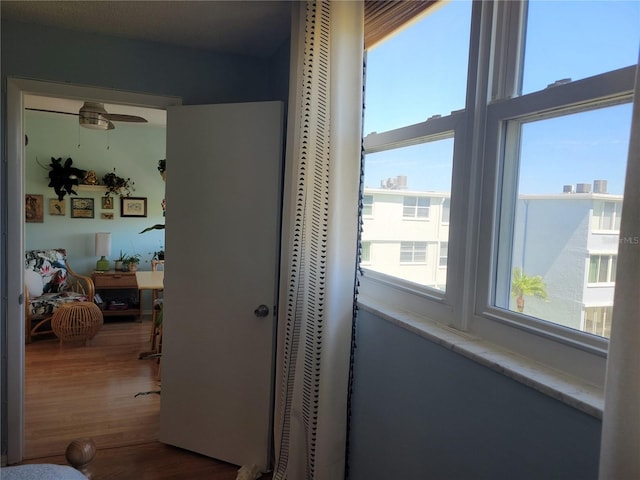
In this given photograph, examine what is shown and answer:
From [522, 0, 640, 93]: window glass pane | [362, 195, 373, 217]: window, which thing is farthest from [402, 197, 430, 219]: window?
Result: [522, 0, 640, 93]: window glass pane

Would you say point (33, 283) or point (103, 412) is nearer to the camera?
point (103, 412)

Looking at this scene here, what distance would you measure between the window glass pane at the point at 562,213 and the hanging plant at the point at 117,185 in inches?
209

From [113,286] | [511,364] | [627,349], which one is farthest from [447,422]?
[113,286]

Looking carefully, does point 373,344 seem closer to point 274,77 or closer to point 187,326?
point 187,326

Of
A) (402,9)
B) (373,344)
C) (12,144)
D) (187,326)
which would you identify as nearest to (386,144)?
(402,9)

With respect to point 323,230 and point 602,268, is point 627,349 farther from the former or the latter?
point 323,230

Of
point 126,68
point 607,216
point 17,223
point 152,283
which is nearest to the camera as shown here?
point 607,216

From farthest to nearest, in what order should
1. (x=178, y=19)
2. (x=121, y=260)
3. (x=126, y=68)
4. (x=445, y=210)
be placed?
(x=121, y=260)
(x=126, y=68)
(x=178, y=19)
(x=445, y=210)

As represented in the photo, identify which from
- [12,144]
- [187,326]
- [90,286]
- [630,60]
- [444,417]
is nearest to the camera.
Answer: [630,60]

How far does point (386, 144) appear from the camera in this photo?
5.68ft

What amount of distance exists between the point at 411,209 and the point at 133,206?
16.1 feet

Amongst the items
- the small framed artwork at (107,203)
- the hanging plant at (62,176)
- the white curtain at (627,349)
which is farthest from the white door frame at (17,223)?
the small framed artwork at (107,203)

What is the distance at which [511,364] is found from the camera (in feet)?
3.42

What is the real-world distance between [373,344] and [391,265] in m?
0.33
